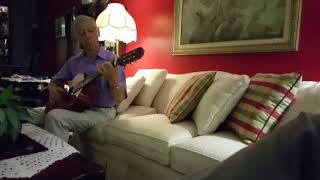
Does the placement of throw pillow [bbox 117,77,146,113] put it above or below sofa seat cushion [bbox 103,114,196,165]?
above

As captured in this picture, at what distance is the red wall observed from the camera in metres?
1.80

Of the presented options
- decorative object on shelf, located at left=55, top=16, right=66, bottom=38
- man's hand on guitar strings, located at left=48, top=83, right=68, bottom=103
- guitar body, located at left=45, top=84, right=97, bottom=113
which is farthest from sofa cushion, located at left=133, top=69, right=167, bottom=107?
decorative object on shelf, located at left=55, top=16, right=66, bottom=38

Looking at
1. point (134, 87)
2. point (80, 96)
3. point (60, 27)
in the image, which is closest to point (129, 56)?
point (80, 96)

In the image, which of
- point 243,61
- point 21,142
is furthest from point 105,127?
point 243,61

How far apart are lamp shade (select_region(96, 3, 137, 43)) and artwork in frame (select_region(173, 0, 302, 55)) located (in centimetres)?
48

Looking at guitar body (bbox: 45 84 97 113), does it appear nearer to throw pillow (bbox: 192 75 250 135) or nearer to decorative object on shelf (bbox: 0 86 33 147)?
decorative object on shelf (bbox: 0 86 33 147)

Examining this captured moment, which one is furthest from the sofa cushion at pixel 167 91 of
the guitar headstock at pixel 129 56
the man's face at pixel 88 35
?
the man's face at pixel 88 35

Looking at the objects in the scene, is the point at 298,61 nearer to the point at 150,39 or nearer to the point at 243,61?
the point at 243,61

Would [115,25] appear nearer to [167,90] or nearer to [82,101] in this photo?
[167,90]

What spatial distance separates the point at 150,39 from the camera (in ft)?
10.1

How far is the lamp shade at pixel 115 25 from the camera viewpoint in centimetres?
273

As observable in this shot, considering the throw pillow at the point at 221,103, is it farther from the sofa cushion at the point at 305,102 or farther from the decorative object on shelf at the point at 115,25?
the decorative object on shelf at the point at 115,25

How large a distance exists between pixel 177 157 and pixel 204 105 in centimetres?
39

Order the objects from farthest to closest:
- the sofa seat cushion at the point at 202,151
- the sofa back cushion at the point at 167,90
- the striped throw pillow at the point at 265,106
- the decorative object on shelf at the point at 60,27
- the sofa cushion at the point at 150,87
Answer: the decorative object on shelf at the point at 60,27
the sofa cushion at the point at 150,87
the sofa back cushion at the point at 167,90
the striped throw pillow at the point at 265,106
the sofa seat cushion at the point at 202,151
